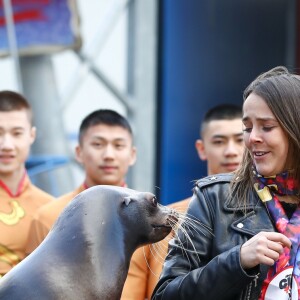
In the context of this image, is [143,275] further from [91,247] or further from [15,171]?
[91,247]

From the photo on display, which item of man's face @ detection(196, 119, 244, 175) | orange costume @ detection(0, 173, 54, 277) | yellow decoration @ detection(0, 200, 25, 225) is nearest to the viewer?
orange costume @ detection(0, 173, 54, 277)

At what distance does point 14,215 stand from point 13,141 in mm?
475

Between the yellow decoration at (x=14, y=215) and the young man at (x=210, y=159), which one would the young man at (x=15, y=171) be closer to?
the yellow decoration at (x=14, y=215)

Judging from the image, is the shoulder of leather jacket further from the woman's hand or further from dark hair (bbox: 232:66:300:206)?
the woman's hand

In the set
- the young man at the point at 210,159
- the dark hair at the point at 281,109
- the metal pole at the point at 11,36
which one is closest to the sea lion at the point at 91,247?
the dark hair at the point at 281,109

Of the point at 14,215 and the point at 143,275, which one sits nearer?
the point at 143,275

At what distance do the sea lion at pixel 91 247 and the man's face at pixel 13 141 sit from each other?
230 centimetres

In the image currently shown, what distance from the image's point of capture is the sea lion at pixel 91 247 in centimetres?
283

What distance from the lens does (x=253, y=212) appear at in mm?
3086

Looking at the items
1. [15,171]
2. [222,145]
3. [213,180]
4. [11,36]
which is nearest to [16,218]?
[15,171]

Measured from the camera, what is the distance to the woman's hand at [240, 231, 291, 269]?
9.19 ft

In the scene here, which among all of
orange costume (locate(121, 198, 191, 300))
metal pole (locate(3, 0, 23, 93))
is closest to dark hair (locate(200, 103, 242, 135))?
orange costume (locate(121, 198, 191, 300))

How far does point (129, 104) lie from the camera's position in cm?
764

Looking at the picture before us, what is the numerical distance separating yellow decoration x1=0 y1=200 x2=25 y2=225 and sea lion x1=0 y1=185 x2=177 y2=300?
2010 millimetres
